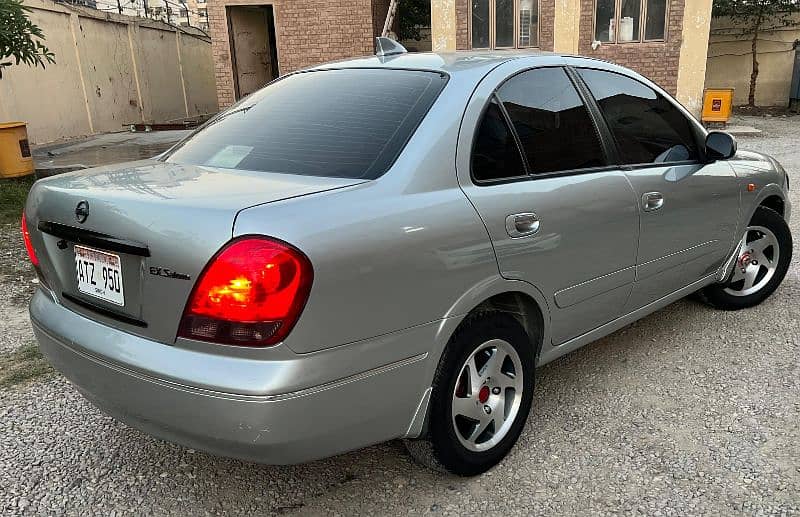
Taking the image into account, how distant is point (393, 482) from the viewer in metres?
2.53

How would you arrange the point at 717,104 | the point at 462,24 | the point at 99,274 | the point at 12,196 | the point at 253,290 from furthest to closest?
the point at 462,24
the point at 717,104
the point at 12,196
the point at 99,274
the point at 253,290

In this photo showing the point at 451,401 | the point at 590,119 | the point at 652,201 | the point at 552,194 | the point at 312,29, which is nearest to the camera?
the point at 451,401

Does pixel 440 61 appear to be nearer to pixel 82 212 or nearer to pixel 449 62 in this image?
pixel 449 62

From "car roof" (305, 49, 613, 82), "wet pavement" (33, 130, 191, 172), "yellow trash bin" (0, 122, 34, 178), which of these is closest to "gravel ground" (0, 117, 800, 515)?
"car roof" (305, 49, 613, 82)

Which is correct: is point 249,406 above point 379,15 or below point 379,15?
below

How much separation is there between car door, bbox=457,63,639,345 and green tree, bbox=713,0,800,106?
60.3 feet

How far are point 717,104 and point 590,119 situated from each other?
1260 centimetres

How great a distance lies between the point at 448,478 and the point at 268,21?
16267 millimetres

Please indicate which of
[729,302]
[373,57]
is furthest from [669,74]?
[373,57]

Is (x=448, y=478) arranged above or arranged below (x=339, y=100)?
below

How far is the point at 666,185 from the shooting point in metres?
3.18

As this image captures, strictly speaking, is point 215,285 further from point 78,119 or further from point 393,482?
point 78,119

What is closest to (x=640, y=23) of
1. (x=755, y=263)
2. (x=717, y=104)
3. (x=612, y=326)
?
(x=717, y=104)

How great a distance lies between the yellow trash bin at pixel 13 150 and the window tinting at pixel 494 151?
796cm
